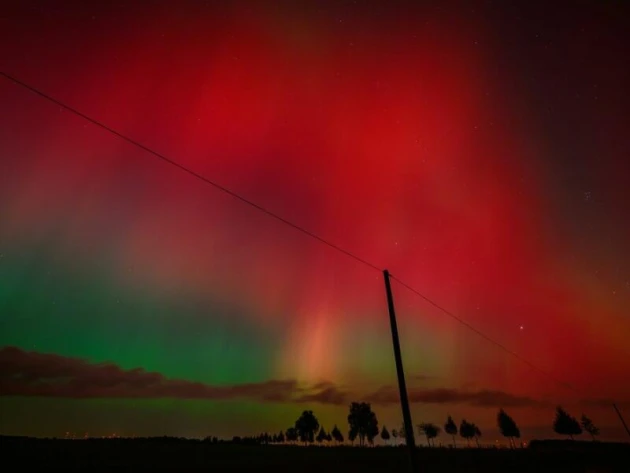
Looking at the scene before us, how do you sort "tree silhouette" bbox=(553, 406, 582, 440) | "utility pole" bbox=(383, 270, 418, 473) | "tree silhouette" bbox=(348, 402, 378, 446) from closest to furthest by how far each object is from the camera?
"utility pole" bbox=(383, 270, 418, 473) < "tree silhouette" bbox=(553, 406, 582, 440) < "tree silhouette" bbox=(348, 402, 378, 446)

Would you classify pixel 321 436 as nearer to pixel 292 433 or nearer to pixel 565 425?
pixel 292 433

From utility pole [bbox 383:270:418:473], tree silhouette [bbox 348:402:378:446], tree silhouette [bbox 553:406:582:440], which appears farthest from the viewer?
tree silhouette [bbox 348:402:378:446]

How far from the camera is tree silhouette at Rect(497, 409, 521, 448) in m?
133

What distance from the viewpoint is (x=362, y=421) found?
151 meters

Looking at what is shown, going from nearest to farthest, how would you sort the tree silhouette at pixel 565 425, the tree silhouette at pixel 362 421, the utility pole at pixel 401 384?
the utility pole at pixel 401 384
the tree silhouette at pixel 565 425
the tree silhouette at pixel 362 421

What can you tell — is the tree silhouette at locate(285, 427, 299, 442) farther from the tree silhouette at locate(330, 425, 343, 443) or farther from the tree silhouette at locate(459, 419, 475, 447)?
the tree silhouette at locate(459, 419, 475, 447)

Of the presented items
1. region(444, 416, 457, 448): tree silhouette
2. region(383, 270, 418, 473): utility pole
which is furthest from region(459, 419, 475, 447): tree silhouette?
region(383, 270, 418, 473): utility pole

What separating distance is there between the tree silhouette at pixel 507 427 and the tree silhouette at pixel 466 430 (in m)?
22.5

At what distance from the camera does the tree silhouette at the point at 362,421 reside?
5965 inches

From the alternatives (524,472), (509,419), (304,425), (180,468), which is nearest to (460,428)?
(509,419)

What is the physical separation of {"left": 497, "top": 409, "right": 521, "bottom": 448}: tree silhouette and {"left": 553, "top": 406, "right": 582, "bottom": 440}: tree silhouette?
14.5 m

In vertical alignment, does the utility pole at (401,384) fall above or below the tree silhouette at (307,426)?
below

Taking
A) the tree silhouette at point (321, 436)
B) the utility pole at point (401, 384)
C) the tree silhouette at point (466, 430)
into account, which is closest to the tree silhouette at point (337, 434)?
the tree silhouette at point (321, 436)

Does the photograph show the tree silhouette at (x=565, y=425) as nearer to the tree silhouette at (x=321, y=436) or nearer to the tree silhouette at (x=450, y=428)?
the tree silhouette at (x=450, y=428)
